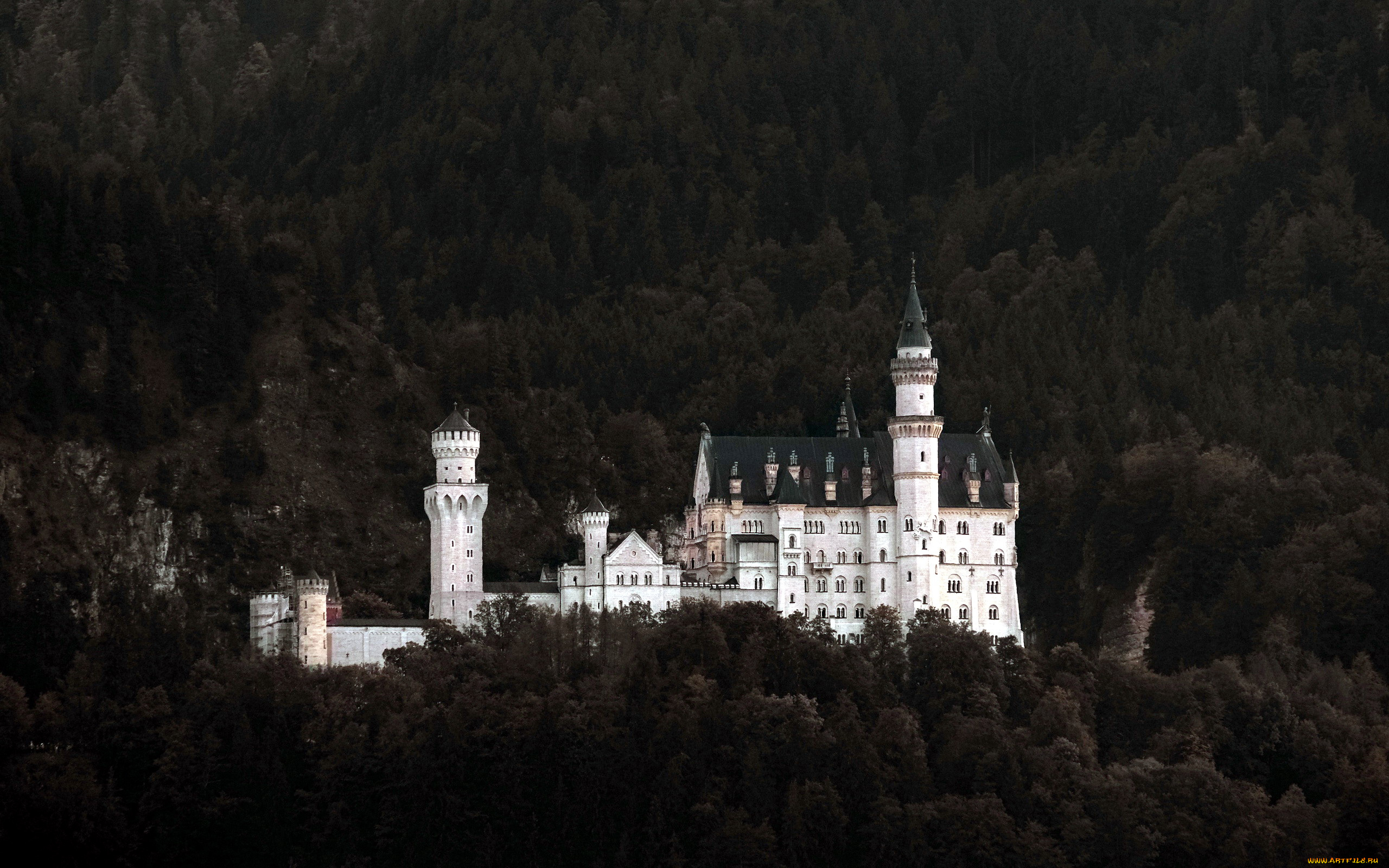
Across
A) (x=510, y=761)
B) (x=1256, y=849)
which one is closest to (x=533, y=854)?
(x=510, y=761)

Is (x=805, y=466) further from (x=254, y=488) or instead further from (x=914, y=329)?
(x=254, y=488)

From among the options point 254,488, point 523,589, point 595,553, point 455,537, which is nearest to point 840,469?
point 595,553

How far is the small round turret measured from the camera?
97000 mm

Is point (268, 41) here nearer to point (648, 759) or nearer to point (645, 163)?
point (645, 163)

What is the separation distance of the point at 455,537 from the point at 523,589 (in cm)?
309

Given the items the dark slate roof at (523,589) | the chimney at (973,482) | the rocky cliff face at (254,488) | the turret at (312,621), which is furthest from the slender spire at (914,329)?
the turret at (312,621)

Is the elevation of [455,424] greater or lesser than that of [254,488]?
greater

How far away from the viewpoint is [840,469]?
4035 inches

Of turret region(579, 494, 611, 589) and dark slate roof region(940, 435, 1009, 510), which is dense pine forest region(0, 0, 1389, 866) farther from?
dark slate roof region(940, 435, 1009, 510)

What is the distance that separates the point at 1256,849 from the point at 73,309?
5288 centimetres

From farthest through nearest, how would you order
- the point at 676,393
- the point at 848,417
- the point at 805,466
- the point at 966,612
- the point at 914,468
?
the point at 676,393, the point at 848,417, the point at 805,466, the point at 966,612, the point at 914,468

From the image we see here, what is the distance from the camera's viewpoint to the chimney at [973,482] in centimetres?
10206

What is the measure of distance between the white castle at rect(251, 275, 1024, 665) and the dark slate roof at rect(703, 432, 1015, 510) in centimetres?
7

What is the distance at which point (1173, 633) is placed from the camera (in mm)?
106750
